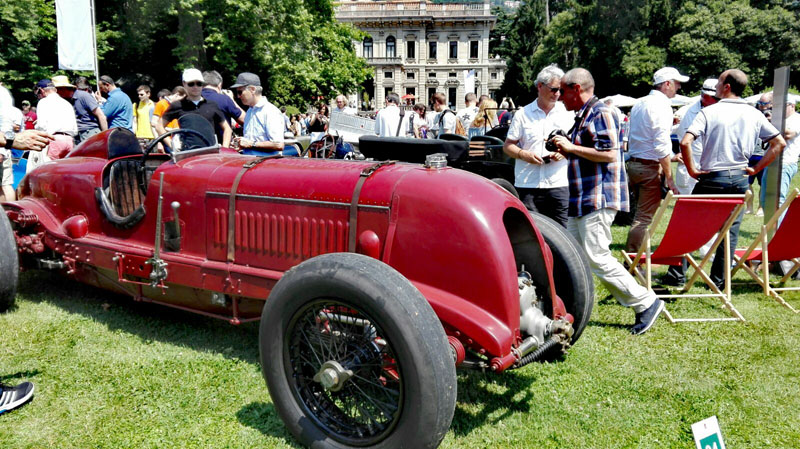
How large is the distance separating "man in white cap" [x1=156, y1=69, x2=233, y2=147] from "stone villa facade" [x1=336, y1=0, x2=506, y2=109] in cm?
7281

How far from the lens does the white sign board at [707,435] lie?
2.11 meters

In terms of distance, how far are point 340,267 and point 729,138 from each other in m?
4.26

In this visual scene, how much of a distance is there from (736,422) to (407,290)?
2.10 m

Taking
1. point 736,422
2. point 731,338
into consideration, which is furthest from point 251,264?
point 731,338

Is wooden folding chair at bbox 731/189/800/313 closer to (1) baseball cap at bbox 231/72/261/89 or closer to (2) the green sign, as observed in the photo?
(2) the green sign

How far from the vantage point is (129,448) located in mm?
2867

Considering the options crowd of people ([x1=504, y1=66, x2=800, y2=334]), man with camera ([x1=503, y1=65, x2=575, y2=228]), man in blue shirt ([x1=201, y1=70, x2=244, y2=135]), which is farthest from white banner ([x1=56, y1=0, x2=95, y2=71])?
crowd of people ([x1=504, y1=66, x2=800, y2=334])

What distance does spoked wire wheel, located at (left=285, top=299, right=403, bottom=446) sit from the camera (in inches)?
102

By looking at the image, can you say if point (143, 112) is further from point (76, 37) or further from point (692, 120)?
point (692, 120)

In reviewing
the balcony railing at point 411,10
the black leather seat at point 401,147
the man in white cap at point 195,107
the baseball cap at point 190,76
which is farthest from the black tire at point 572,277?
the balcony railing at point 411,10

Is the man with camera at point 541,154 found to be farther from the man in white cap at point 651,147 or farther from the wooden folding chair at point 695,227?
the man in white cap at point 651,147

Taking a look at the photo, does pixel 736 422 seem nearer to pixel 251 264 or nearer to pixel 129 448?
pixel 251 264

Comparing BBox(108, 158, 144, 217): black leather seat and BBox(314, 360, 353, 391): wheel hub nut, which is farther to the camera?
BBox(108, 158, 144, 217): black leather seat

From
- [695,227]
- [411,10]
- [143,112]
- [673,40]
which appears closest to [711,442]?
[695,227]
